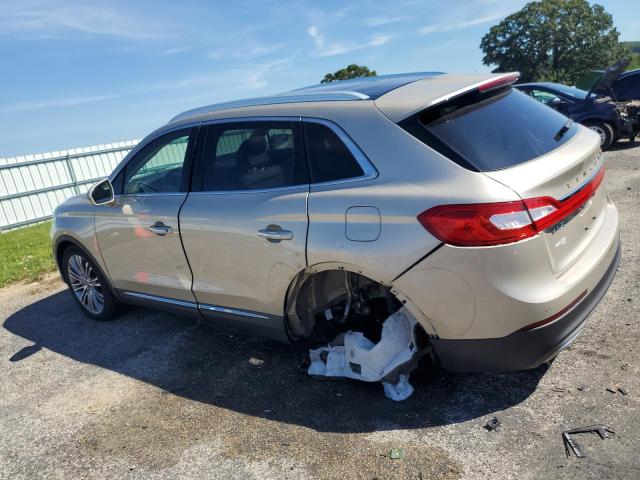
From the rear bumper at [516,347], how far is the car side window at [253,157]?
4.36 feet

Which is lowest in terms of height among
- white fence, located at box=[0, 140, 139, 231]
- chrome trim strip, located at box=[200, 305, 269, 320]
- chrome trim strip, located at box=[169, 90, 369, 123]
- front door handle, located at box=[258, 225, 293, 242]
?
white fence, located at box=[0, 140, 139, 231]

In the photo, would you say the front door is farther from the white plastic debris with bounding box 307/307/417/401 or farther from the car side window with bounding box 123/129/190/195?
the white plastic debris with bounding box 307/307/417/401

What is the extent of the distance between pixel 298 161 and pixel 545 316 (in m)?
1.68

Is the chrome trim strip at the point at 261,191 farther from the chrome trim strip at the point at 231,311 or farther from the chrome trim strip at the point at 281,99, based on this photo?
the chrome trim strip at the point at 231,311

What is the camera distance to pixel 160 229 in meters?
3.87

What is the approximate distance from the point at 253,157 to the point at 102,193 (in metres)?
1.75

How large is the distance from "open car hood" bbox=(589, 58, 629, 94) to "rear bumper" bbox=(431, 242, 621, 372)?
29.1 feet

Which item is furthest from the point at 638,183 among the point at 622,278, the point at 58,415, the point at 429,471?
the point at 58,415

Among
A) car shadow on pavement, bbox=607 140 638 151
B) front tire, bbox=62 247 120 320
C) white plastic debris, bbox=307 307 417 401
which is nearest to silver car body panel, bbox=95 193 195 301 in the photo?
front tire, bbox=62 247 120 320

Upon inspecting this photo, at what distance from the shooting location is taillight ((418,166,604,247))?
2.41m

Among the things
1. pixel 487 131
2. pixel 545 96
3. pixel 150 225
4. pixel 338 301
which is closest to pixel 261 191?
pixel 338 301

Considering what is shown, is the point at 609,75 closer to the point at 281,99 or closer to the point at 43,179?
the point at 281,99

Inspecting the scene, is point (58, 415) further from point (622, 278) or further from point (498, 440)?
point (622, 278)

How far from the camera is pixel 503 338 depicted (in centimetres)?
256
